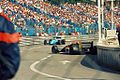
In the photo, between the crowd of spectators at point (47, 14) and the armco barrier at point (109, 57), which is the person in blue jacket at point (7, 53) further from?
the crowd of spectators at point (47, 14)

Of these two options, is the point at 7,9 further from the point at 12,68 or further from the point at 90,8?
the point at 12,68

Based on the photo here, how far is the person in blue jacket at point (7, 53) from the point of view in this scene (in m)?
2.01

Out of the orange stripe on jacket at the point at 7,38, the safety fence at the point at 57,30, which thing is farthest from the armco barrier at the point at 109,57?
the safety fence at the point at 57,30

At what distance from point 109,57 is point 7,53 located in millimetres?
11130

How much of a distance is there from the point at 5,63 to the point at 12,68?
0.20ft

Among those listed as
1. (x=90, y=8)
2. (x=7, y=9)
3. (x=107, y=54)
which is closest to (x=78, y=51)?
(x=107, y=54)

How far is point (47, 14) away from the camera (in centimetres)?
3862

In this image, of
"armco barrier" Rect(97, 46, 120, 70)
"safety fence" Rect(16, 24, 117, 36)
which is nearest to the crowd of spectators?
"safety fence" Rect(16, 24, 117, 36)

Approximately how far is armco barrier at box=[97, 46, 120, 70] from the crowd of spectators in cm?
1642

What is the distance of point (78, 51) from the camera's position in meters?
20.2

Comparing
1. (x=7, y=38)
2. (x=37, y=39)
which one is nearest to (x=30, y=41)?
(x=37, y=39)

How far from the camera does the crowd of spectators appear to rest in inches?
1216

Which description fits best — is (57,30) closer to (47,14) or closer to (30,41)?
(47,14)

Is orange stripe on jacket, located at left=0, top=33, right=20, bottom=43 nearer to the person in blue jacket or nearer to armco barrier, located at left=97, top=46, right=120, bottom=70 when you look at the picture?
the person in blue jacket
